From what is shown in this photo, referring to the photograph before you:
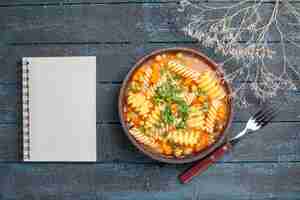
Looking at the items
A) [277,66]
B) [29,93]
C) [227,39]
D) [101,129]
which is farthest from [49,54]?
[277,66]

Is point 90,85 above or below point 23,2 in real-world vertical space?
below

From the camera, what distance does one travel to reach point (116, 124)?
135 cm

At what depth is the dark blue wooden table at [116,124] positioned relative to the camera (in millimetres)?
1341

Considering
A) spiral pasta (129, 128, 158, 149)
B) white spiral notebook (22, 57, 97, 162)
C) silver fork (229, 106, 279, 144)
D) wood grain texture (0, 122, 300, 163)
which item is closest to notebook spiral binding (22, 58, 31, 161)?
white spiral notebook (22, 57, 97, 162)

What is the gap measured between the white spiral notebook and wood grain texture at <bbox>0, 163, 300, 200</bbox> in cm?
6

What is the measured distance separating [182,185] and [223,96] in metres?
0.26

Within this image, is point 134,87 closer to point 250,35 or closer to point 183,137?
point 183,137

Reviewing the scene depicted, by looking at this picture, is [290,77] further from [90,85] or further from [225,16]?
[90,85]

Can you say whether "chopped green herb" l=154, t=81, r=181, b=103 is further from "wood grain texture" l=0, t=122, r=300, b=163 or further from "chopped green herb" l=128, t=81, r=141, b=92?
"wood grain texture" l=0, t=122, r=300, b=163

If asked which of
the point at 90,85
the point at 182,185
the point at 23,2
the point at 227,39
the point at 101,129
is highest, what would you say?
the point at 23,2

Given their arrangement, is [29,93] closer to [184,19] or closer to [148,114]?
[148,114]

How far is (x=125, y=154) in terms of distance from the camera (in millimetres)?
1359

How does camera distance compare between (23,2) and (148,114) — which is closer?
(148,114)

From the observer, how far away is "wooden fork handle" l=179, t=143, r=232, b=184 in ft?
4.27
